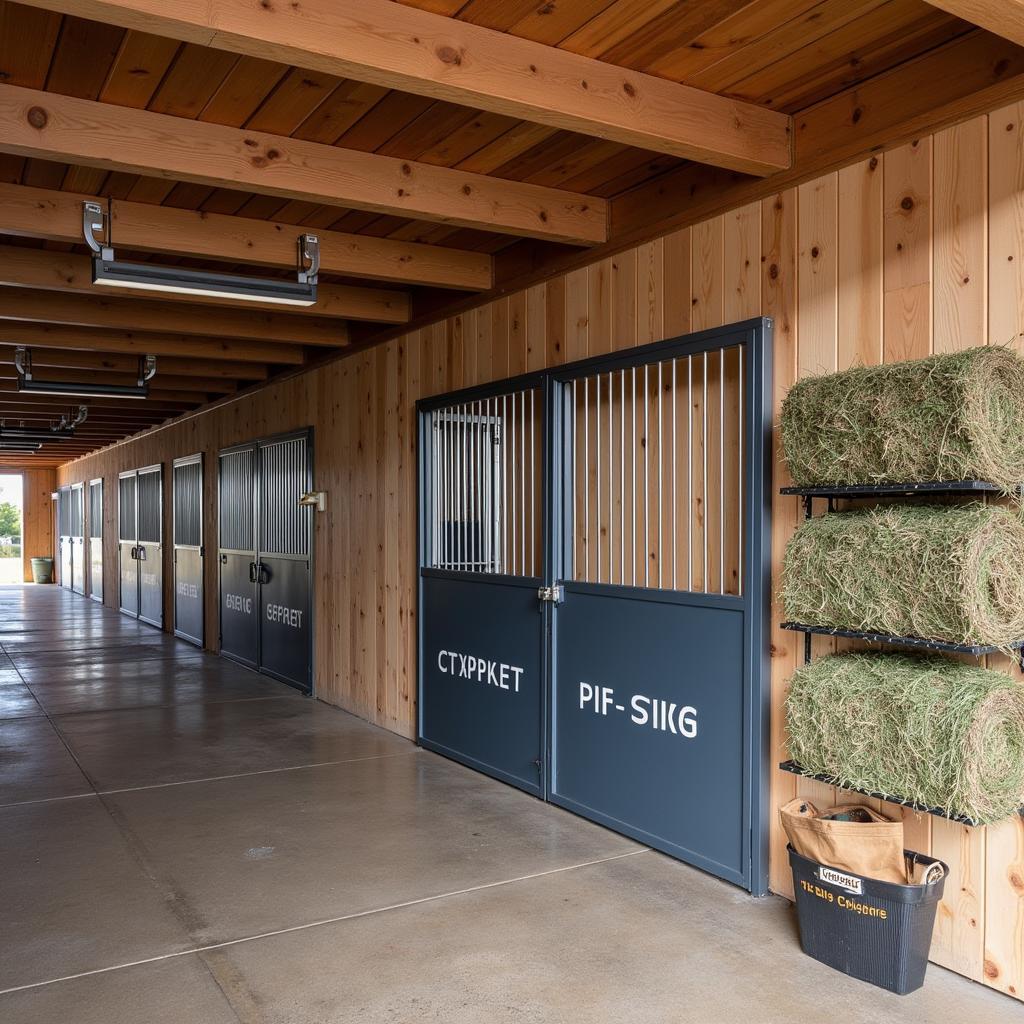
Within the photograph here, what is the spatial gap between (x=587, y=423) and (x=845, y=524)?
64.3 inches

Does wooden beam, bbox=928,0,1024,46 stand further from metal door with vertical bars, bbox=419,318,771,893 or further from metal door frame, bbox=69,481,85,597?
metal door frame, bbox=69,481,85,597

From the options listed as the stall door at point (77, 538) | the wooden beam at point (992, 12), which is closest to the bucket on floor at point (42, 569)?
the stall door at point (77, 538)

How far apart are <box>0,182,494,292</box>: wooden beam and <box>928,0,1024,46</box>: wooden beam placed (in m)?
2.98

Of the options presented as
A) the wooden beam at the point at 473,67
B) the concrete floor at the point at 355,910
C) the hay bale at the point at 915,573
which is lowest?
the concrete floor at the point at 355,910

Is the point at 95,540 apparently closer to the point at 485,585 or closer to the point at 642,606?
the point at 485,585

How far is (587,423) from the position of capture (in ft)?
13.5

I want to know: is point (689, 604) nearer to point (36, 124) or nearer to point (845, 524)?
point (845, 524)

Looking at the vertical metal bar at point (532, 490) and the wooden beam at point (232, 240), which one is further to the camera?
the vertical metal bar at point (532, 490)

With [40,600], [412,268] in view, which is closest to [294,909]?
[412,268]

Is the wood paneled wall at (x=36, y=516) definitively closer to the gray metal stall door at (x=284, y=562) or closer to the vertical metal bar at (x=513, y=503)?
the gray metal stall door at (x=284, y=562)

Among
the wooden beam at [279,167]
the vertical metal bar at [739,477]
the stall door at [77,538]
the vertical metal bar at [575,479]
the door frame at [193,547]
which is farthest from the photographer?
the stall door at [77,538]

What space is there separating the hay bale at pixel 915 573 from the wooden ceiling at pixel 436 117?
119 cm

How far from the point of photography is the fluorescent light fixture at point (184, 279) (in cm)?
380

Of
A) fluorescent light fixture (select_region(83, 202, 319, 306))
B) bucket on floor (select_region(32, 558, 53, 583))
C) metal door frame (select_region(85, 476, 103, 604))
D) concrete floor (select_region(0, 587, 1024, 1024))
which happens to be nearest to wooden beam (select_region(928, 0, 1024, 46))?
concrete floor (select_region(0, 587, 1024, 1024))
